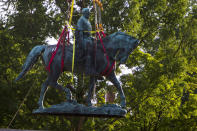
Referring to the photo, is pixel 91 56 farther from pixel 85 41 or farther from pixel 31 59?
pixel 31 59

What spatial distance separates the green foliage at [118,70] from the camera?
1532cm

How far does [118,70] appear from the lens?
1630 centimetres

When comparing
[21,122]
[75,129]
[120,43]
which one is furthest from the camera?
[21,122]

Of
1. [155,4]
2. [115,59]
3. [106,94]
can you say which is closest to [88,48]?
[115,59]

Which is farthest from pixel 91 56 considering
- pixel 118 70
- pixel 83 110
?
pixel 118 70

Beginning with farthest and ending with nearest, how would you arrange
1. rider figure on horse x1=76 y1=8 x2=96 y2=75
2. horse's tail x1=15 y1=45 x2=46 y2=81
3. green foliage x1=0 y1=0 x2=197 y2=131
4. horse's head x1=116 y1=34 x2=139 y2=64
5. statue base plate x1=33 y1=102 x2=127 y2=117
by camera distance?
green foliage x1=0 y1=0 x2=197 y2=131, horse's tail x1=15 y1=45 x2=46 y2=81, rider figure on horse x1=76 y1=8 x2=96 y2=75, horse's head x1=116 y1=34 x2=139 y2=64, statue base plate x1=33 y1=102 x2=127 y2=117

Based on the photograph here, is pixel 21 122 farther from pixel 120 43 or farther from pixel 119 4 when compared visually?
pixel 120 43

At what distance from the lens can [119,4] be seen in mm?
15391

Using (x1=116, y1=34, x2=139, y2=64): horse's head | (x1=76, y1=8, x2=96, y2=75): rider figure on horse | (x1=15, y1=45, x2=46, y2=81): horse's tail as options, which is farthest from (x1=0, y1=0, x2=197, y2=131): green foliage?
(x1=116, y1=34, x2=139, y2=64): horse's head

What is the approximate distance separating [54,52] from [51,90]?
920 cm

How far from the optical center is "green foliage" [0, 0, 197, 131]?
50.3 ft

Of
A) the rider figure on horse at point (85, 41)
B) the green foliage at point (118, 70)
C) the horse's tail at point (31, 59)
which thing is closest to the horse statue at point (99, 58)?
the horse's tail at point (31, 59)

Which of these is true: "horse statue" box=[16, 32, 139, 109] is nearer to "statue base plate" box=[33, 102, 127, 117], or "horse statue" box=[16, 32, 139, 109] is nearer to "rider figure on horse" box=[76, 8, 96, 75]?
"rider figure on horse" box=[76, 8, 96, 75]

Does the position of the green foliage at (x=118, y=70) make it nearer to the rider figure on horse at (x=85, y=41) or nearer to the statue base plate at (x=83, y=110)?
the rider figure on horse at (x=85, y=41)
